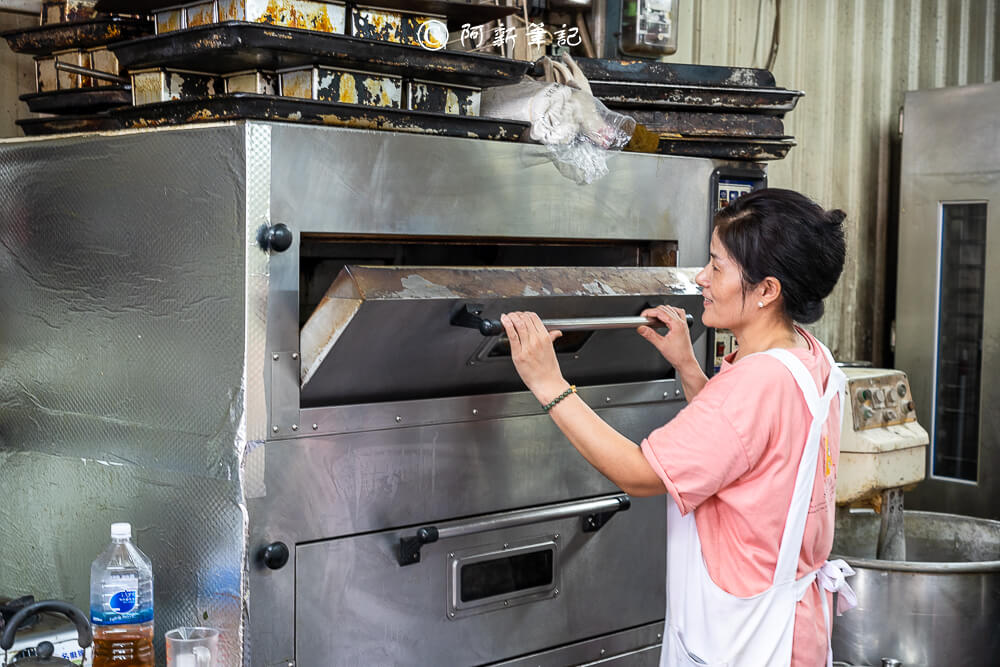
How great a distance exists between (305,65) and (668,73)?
1.08 metres

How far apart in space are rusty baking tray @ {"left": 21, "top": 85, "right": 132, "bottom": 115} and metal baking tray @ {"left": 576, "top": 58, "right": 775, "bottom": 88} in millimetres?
1057

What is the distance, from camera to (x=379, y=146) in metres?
1.98

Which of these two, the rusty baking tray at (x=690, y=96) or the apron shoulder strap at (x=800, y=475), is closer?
A: the apron shoulder strap at (x=800, y=475)

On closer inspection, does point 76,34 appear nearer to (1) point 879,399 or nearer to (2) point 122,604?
(2) point 122,604

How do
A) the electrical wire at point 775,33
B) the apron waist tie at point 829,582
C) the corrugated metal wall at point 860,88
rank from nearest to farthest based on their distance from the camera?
the apron waist tie at point 829,582 < the electrical wire at point 775,33 < the corrugated metal wall at point 860,88

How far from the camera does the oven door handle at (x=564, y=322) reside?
1953 millimetres

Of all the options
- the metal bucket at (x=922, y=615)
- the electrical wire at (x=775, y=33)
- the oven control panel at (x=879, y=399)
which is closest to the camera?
the metal bucket at (x=922, y=615)

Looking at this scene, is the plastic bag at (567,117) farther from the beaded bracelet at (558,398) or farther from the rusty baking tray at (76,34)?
the rusty baking tray at (76,34)

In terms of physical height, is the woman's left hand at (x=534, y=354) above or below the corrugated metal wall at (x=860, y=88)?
below

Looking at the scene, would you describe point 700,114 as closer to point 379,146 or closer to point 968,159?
point 379,146

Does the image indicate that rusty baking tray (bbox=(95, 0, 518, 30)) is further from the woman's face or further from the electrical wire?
the electrical wire

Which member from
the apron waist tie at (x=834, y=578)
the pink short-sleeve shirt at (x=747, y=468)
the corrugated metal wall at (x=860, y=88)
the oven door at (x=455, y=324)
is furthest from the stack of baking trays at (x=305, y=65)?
the corrugated metal wall at (x=860, y=88)

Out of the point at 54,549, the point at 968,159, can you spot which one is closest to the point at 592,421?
the point at 54,549

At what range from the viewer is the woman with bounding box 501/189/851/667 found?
185cm
